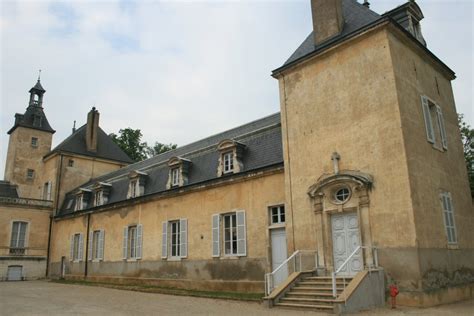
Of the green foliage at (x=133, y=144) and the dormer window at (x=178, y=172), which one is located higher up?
the green foliage at (x=133, y=144)

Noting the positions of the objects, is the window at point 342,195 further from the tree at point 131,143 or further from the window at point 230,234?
the tree at point 131,143

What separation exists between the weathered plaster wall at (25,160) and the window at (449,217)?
2698 cm

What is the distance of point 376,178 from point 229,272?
21.4 ft

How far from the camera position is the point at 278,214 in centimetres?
1367

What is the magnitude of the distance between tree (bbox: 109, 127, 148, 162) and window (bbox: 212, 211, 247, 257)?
84.2 ft

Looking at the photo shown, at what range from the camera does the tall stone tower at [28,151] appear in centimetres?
2969

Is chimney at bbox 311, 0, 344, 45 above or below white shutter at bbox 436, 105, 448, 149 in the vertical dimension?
above

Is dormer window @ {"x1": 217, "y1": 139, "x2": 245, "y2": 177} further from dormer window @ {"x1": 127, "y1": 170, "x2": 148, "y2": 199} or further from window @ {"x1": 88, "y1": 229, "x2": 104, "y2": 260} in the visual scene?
window @ {"x1": 88, "y1": 229, "x2": 104, "y2": 260}

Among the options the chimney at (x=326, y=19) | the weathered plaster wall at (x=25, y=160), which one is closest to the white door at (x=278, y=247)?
the chimney at (x=326, y=19)

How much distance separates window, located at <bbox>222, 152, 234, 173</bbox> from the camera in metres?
15.9

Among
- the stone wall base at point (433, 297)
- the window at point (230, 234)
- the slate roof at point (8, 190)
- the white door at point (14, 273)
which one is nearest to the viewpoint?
the stone wall base at point (433, 297)

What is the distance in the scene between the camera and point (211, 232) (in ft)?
51.1

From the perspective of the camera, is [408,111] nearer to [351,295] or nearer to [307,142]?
[307,142]

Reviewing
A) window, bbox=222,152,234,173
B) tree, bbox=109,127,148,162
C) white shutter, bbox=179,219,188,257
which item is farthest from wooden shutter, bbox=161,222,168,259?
tree, bbox=109,127,148,162
